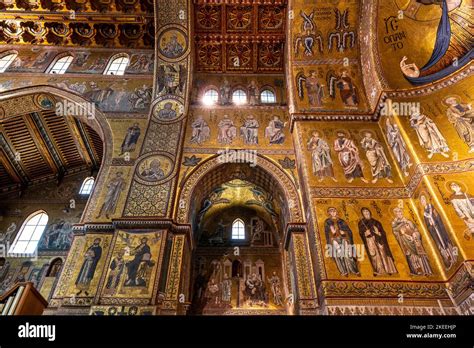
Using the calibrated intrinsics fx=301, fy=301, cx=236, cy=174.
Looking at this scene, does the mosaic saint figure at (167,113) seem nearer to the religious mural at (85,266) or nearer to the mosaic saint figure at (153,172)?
the mosaic saint figure at (153,172)

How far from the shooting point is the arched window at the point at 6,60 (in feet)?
37.6

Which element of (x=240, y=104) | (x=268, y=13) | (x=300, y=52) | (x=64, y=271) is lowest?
(x=64, y=271)

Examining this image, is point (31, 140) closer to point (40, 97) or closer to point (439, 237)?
point (40, 97)

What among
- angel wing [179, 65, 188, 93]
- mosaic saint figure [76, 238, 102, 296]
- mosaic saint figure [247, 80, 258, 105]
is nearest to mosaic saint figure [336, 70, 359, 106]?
mosaic saint figure [247, 80, 258, 105]

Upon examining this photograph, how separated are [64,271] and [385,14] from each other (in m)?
11.4

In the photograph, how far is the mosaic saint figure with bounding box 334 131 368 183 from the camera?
823 cm

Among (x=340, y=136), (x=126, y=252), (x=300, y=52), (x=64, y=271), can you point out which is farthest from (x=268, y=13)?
(x=64, y=271)

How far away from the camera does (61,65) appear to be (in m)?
11.8

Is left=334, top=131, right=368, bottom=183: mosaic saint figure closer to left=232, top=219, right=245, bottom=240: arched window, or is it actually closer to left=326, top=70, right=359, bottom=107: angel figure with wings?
left=326, top=70, right=359, bottom=107: angel figure with wings

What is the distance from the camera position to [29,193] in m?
12.8

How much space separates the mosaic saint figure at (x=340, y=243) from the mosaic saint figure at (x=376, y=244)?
0.35m

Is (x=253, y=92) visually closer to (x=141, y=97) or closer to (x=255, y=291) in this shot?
(x=141, y=97)

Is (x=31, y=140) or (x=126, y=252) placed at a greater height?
(x=31, y=140)

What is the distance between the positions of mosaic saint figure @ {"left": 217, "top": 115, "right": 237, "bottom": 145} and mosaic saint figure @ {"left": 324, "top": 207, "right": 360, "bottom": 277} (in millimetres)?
3986
